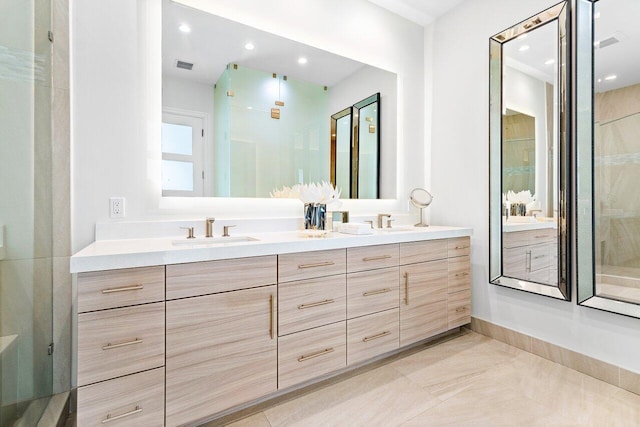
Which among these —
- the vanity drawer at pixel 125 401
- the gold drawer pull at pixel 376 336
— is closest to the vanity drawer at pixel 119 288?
the vanity drawer at pixel 125 401

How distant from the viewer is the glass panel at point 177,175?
6.16ft

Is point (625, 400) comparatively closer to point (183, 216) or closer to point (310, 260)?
point (310, 260)

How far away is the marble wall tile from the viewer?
2.30 meters

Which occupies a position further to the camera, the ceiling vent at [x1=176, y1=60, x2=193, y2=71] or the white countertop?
the ceiling vent at [x1=176, y1=60, x2=193, y2=71]

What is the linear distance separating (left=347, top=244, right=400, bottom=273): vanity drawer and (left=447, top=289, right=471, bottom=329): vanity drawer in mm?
716

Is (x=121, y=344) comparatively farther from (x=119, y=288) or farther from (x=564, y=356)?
(x=564, y=356)

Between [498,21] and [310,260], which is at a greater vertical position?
[498,21]

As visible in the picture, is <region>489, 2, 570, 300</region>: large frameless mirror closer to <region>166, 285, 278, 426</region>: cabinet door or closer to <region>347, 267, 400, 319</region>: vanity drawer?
<region>347, 267, 400, 319</region>: vanity drawer

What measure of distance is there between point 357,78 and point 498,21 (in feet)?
3.87

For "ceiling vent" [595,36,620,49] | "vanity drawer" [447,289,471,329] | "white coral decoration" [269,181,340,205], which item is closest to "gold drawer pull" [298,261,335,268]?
"white coral decoration" [269,181,340,205]

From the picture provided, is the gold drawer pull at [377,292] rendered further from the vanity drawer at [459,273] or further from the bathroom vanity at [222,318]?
the vanity drawer at [459,273]

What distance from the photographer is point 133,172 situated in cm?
176

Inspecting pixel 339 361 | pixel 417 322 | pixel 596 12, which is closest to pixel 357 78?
pixel 596 12

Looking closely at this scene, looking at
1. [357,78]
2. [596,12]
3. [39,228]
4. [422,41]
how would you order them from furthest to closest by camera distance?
1. [422,41]
2. [357,78]
3. [596,12]
4. [39,228]
